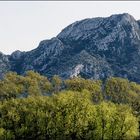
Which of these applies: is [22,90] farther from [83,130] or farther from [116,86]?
[83,130]

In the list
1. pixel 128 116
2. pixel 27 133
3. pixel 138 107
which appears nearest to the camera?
pixel 128 116

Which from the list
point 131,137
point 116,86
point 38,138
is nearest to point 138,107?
point 116,86

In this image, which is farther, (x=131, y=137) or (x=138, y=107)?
(x=138, y=107)

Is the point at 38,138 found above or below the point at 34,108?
below

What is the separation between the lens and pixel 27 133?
14225 cm

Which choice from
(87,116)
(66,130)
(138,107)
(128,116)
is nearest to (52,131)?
(66,130)

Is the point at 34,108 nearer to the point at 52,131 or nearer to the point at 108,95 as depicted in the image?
the point at 52,131

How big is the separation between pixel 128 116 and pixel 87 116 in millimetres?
14275

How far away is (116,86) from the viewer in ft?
632

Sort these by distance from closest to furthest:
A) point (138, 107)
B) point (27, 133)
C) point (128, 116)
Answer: point (128, 116) → point (27, 133) → point (138, 107)

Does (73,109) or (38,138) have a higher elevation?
(73,109)

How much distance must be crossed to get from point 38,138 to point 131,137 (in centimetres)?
3454

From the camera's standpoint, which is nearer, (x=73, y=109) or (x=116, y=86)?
(x=73, y=109)

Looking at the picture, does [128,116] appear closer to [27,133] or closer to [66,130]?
[66,130]
